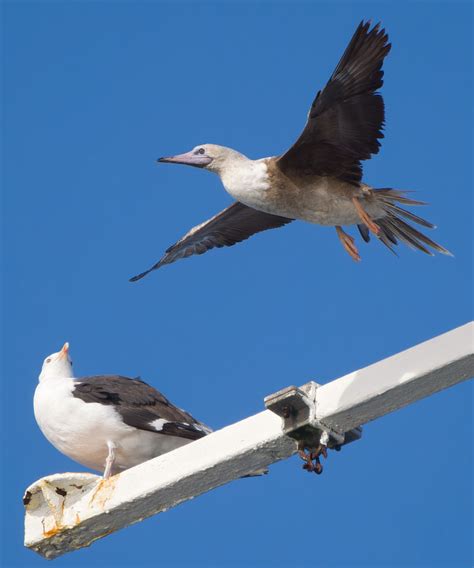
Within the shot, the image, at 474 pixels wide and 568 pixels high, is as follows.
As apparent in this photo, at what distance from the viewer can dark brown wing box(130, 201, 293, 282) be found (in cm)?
971

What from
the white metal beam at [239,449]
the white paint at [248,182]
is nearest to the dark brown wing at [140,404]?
the white metal beam at [239,449]

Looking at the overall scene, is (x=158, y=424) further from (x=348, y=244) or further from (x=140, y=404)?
(x=348, y=244)

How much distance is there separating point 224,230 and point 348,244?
1879mm

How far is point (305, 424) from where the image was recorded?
5395 millimetres

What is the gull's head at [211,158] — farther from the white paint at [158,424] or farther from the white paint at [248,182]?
the white paint at [158,424]

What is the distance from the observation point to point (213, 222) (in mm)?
9734

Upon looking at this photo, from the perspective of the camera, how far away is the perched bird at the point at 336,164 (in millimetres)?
7824

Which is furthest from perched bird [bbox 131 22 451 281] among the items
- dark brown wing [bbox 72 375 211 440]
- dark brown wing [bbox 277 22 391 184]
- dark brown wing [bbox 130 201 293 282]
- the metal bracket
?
the metal bracket

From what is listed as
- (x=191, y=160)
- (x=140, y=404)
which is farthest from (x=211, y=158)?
(x=140, y=404)

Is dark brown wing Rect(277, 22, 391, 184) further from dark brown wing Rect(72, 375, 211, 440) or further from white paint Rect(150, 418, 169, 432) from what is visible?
white paint Rect(150, 418, 169, 432)

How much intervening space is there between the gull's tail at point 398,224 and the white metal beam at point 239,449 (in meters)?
3.19

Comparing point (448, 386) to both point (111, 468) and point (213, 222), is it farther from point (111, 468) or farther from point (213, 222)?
point (213, 222)

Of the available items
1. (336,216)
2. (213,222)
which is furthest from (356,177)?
(213,222)

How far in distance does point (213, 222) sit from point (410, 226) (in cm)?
194
